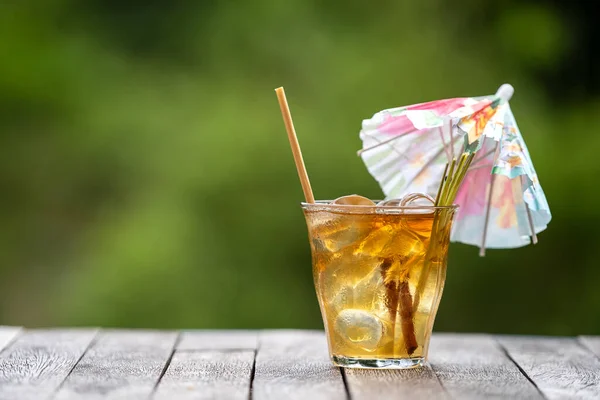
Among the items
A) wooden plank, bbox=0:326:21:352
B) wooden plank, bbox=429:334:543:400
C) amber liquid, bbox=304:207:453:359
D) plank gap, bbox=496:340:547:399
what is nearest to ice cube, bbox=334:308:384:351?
amber liquid, bbox=304:207:453:359

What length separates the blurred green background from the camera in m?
3.55

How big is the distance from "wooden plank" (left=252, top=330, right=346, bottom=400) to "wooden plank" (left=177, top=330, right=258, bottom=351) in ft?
0.08

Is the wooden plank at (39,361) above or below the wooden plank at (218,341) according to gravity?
above

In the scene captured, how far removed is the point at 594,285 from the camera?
11.6 feet

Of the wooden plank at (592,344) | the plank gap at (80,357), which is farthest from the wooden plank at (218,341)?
the wooden plank at (592,344)

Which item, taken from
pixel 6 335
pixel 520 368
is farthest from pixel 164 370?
pixel 520 368

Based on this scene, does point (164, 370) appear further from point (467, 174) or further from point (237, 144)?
point (237, 144)

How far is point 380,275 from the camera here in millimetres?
1220

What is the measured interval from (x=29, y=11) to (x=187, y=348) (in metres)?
2.96

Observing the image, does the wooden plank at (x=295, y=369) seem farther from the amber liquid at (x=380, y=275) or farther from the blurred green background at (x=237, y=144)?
the blurred green background at (x=237, y=144)

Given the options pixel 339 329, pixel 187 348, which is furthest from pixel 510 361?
pixel 187 348

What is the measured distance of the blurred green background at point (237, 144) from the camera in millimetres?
3549

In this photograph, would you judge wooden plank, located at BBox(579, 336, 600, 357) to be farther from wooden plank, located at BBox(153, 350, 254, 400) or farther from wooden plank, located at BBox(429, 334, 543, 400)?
wooden plank, located at BBox(153, 350, 254, 400)

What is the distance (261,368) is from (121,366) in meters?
0.21
